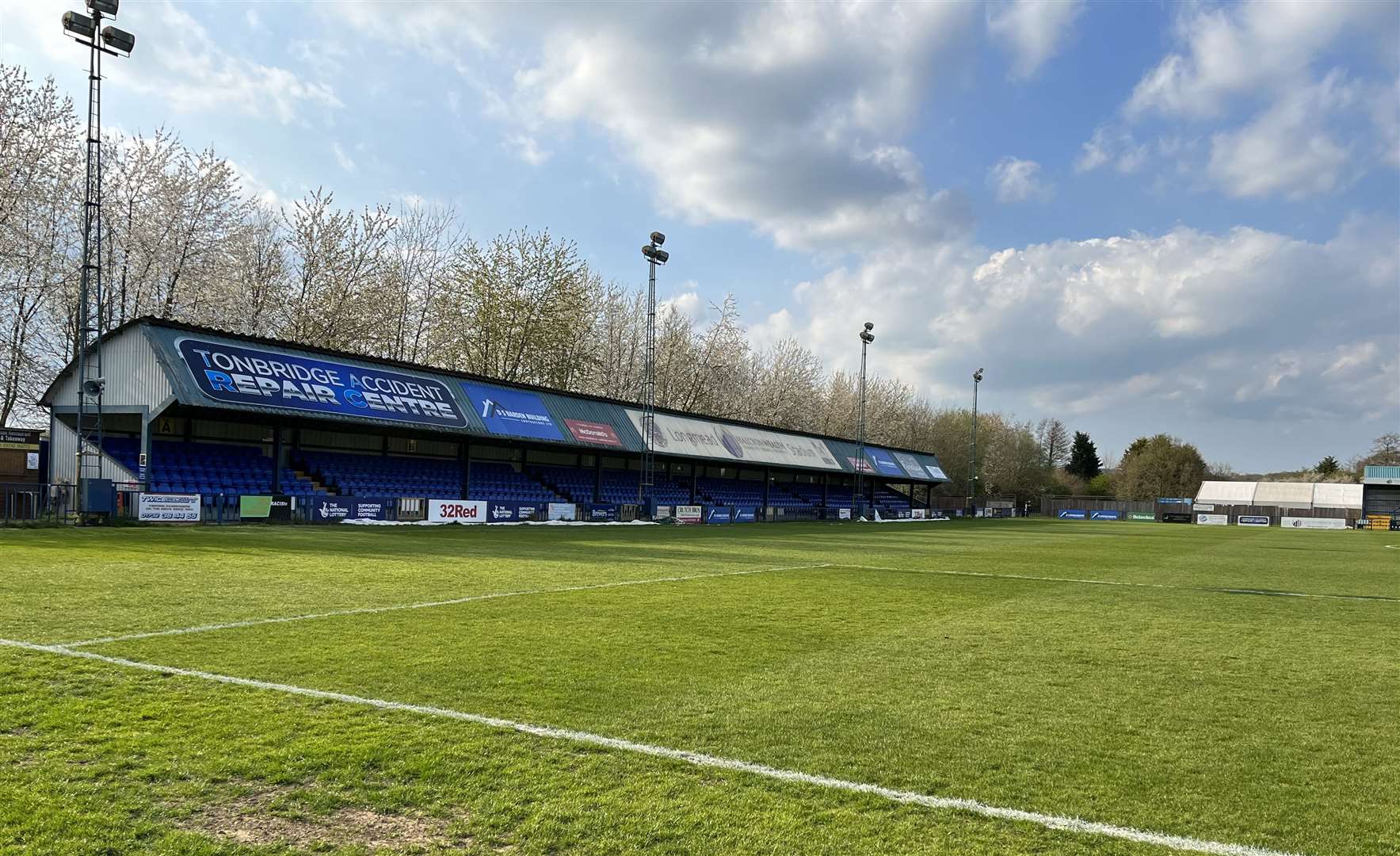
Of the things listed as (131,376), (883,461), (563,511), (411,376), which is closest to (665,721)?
(131,376)

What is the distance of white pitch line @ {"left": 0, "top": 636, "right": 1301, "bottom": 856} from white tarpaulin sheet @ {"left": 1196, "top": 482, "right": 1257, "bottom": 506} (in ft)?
374

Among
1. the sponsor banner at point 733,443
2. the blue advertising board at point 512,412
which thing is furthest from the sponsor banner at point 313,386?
the sponsor banner at point 733,443

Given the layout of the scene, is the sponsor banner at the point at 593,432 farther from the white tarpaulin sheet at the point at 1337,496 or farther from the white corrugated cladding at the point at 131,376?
the white tarpaulin sheet at the point at 1337,496

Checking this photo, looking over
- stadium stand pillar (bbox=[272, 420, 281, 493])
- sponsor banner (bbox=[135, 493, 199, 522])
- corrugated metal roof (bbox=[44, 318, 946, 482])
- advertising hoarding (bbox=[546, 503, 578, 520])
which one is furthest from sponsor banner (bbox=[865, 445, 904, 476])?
sponsor banner (bbox=[135, 493, 199, 522])

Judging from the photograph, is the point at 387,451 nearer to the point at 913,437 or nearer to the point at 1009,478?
the point at 913,437

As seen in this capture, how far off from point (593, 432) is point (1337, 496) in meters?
95.6

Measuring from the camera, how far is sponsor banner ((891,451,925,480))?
77.2 metres

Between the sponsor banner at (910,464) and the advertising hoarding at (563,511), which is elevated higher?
the sponsor banner at (910,464)

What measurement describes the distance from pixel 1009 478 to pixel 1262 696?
11781 cm

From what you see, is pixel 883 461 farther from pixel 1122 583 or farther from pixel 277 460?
pixel 1122 583

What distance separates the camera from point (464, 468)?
130 ft

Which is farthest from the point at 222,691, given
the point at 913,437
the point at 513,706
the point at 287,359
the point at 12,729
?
the point at 913,437

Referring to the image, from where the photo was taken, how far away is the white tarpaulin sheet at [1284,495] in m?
101

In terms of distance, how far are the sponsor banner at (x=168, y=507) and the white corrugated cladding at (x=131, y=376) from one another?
306 cm
